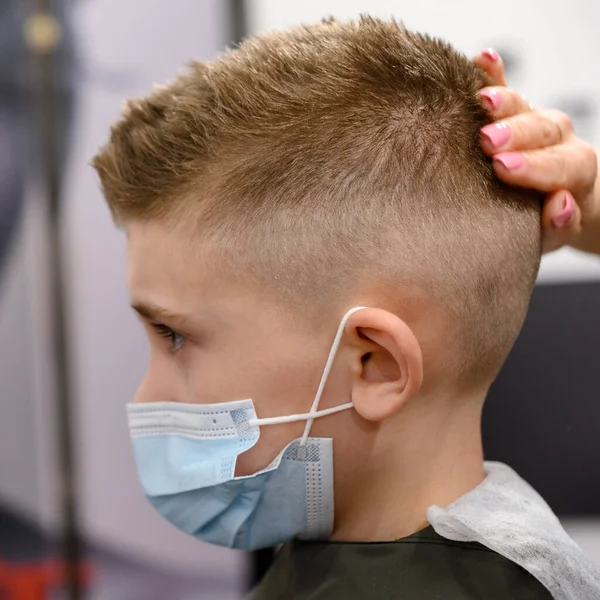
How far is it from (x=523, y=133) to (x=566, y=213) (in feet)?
0.42

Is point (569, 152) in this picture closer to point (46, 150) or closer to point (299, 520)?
point (299, 520)

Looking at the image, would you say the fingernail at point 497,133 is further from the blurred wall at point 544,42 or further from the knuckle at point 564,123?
the blurred wall at point 544,42

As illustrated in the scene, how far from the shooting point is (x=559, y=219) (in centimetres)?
91

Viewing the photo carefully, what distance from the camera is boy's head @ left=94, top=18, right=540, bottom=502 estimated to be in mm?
834

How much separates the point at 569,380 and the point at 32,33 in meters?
1.65

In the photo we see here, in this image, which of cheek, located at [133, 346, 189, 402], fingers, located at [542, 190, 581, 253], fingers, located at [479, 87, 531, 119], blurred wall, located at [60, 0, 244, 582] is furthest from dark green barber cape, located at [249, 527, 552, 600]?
blurred wall, located at [60, 0, 244, 582]

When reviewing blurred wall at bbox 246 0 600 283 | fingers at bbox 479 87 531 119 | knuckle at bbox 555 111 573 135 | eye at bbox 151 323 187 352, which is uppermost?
blurred wall at bbox 246 0 600 283

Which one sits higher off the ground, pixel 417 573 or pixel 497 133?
pixel 497 133

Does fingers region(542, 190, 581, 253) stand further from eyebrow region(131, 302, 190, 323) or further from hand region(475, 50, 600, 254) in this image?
eyebrow region(131, 302, 190, 323)

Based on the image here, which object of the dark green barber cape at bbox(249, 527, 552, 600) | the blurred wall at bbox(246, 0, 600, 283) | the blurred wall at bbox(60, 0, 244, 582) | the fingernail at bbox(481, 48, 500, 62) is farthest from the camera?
the blurred wall at bbox(60, 0, 244, 582)

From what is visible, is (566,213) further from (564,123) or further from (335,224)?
Answer: (335,224)

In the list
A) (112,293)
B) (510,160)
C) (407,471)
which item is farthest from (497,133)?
(112,293)

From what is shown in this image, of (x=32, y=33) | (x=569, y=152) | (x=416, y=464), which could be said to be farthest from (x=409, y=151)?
(x=32, y=33)

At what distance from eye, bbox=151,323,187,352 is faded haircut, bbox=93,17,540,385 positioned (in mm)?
154
